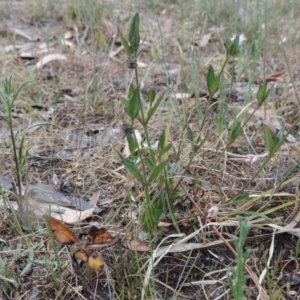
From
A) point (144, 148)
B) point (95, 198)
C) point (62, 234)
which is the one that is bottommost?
point (95, 198)

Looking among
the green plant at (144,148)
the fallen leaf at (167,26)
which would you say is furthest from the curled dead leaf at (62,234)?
the fallen leaf at (167,26)

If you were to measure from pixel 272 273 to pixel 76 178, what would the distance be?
598 millimetres

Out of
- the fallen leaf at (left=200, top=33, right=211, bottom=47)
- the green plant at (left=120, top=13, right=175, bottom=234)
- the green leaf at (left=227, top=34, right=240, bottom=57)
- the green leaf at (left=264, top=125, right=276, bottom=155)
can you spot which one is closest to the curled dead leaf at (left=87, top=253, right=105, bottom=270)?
the green plant at (left=120, top=13, right=175, bottom=234)

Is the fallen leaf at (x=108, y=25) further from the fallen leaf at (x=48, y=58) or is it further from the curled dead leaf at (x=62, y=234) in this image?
the curled dead leaf at (x=62, y=234)

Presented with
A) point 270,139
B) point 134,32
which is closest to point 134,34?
point 134,32

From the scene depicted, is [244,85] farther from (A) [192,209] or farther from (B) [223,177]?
(A) [192,209]

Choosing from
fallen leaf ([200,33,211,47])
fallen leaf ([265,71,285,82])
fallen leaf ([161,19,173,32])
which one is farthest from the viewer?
fallen leaf ([161,19,173,32])

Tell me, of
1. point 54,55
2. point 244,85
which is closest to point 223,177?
point 244,85

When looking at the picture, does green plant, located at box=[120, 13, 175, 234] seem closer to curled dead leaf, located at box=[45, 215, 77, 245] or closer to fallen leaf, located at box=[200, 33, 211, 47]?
curled dead leaf, located at box=[45, 215, 77, 245]

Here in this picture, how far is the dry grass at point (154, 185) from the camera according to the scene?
36.3 inches

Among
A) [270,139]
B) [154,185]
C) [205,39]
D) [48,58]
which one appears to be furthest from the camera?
[205,39]

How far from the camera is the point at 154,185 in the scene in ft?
3.65

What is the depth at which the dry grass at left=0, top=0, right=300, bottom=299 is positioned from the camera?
92 centimetres

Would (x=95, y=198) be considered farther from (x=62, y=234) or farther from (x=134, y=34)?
(x=134, y=34)
